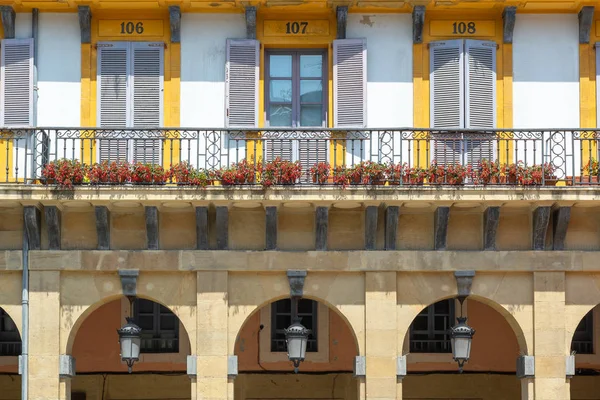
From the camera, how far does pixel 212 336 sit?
24.2 m

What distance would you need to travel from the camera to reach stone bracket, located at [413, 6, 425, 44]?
24.9 metres

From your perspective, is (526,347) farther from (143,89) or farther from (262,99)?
(143,89)

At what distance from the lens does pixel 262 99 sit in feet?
82.6

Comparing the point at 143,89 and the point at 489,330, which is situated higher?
the point at 143,89

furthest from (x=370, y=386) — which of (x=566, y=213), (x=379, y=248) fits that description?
(x=566, y=213)

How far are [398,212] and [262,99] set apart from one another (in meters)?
3.11

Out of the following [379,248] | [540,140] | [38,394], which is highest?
[540,140]

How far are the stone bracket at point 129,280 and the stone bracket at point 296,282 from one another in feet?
8.09

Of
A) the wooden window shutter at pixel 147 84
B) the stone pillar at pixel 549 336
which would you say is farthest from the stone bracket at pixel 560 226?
the wooden window shutter at pixel 147 84

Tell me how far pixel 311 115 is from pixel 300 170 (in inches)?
73.0

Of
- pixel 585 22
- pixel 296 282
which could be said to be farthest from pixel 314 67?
pixel 585 22

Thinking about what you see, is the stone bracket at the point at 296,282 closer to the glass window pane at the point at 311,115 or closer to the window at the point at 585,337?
the glass window pane at the point at 311,115

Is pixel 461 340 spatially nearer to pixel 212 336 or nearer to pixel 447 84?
pixel 212 336

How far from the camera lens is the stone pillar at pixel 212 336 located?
78.9 ft
